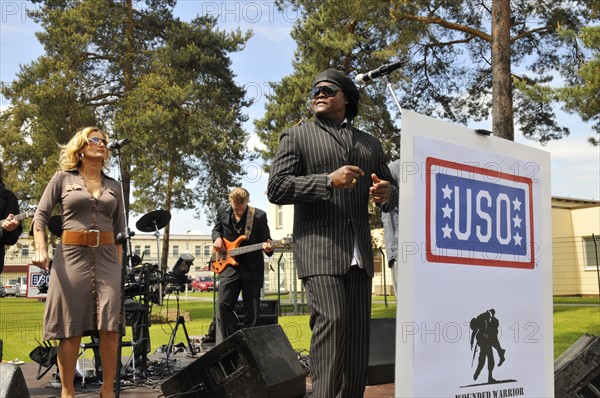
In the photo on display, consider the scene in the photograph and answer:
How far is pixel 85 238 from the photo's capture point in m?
4.40

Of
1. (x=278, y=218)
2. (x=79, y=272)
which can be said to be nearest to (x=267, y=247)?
(x=79, y=272)

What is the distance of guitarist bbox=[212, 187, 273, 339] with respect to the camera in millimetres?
7816

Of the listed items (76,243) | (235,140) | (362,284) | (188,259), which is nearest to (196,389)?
(76,243)

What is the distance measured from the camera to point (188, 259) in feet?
25.6

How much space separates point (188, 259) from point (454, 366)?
5575 mm

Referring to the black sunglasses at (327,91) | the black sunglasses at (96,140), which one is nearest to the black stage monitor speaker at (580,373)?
the black sunglasses at (327,91)

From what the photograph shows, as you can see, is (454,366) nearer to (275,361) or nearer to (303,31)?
(275,361)

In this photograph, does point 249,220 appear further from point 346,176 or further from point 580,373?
point 346,176

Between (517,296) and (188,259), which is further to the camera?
(188,259)

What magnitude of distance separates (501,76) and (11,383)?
1236 centimetres

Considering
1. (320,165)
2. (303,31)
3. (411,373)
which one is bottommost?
(411,373)

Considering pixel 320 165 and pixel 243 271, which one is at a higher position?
pixel 320 165

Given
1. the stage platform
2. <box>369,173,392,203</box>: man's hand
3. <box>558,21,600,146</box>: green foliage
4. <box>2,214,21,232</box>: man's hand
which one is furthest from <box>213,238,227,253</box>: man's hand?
Answer: <box>558,21,600,146</box>: green foliage

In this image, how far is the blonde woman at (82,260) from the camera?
14.1ft
